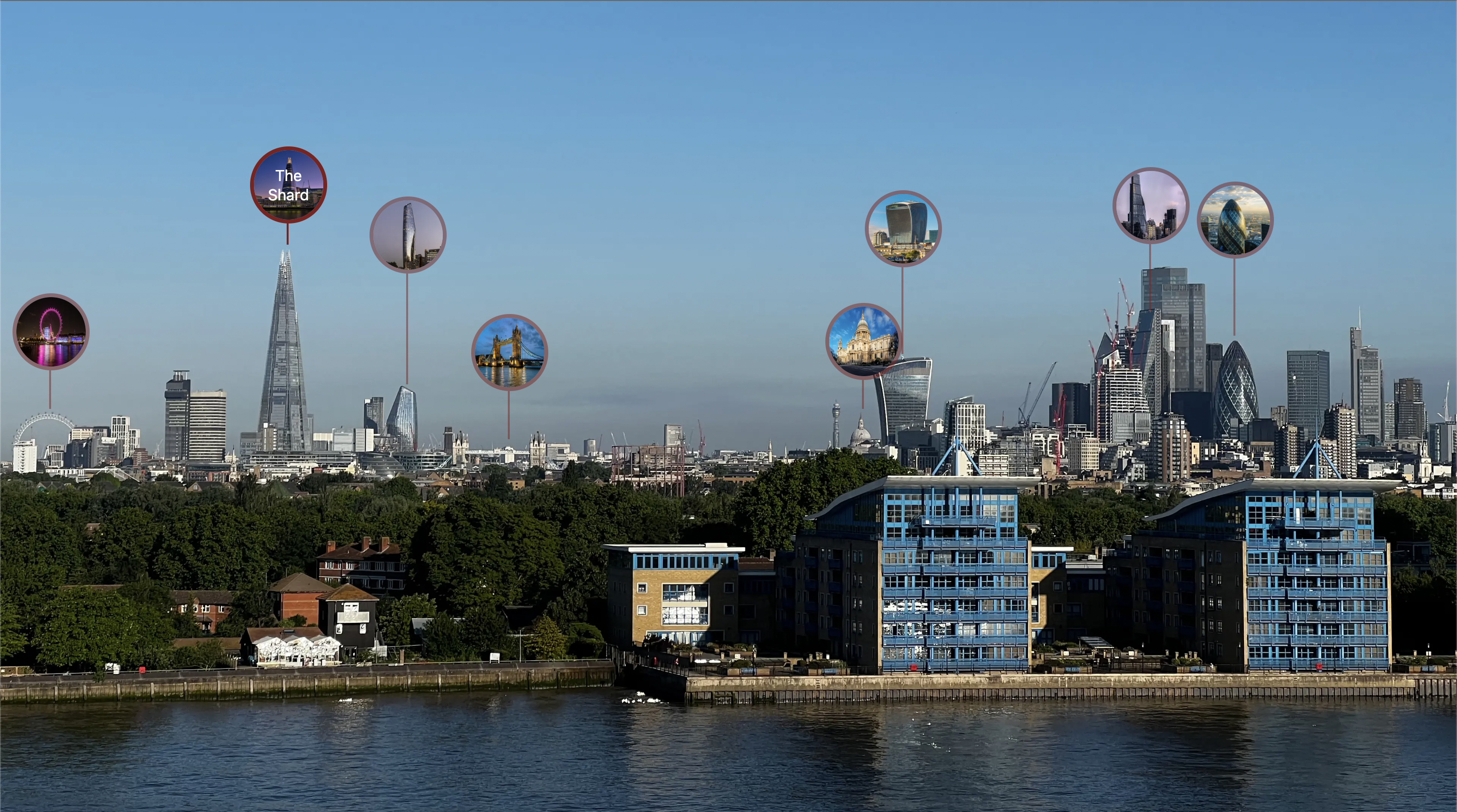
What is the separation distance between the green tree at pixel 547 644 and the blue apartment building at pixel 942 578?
11.2 metres

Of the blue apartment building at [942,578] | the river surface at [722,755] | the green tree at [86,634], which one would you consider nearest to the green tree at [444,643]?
the river surface at [722,755]

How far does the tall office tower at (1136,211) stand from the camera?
5794cm

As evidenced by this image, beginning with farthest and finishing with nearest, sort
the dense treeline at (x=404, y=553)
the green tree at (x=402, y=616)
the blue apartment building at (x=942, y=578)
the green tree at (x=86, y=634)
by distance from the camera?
the green tree at (x=402, y=616) → the dense treeline at (x=404, y=553) → the green tree at (x=86, y=634) → the blue apartment building at (x=942, y=578)

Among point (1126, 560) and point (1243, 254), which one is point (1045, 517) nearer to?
point (1126, 560)

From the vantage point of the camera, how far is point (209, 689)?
2438 inches

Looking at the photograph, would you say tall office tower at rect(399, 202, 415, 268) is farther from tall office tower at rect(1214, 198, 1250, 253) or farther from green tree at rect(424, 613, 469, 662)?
tall office tower at rect(1214, 198, 1250, 253)

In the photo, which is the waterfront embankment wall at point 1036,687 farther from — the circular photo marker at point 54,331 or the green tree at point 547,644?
the circular photo marker at point 54,331

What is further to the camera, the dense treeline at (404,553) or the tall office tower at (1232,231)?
the dense treeline at (404,553)

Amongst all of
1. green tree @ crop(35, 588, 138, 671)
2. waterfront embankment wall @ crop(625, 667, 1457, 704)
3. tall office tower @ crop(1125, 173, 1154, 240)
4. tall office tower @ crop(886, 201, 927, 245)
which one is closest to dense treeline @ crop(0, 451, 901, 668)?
green tree @ crop(35, 588, 138, 671)

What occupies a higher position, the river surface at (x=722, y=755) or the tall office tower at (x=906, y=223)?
the tall office tower at (x=906, y=223)

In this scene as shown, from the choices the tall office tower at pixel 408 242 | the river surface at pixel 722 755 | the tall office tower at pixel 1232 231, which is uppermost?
the tall office tower at pixel 1232 231

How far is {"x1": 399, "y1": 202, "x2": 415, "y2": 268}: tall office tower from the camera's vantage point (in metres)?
50.6

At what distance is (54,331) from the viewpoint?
44.7 metres

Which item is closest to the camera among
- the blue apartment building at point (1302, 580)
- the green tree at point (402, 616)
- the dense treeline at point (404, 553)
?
the blue apartment building at point (1302, 580)
